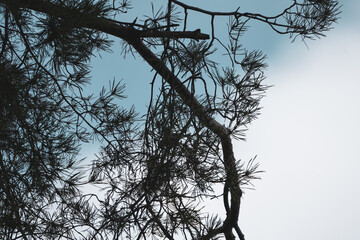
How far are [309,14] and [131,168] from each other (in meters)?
0.66

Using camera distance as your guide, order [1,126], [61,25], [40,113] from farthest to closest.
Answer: [40,113] < [1,126] < [61,25]

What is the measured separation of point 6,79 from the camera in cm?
122

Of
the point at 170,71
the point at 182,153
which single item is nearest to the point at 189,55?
the point at 170,71

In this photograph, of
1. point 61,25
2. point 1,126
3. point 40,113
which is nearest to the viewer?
point 61,25

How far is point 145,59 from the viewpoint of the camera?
1.40m

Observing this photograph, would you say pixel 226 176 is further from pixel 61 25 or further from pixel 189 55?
pixel 61 25

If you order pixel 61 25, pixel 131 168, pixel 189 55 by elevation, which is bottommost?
pixel 131 168

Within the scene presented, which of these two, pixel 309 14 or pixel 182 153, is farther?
pixel 309 14

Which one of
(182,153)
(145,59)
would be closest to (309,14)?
(145,59)

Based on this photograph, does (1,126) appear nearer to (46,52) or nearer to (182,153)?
(46,52)

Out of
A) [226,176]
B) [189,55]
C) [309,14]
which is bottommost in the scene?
[226,176]

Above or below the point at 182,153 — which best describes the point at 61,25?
above

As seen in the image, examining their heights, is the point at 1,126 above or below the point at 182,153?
above

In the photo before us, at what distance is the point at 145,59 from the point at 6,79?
1.28 feet
